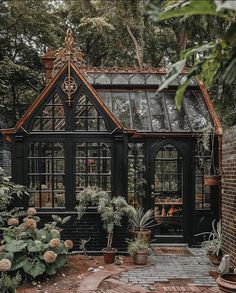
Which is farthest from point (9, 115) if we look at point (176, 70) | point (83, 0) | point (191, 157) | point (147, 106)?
point (176, 70)

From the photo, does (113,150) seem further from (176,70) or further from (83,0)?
(83,0)

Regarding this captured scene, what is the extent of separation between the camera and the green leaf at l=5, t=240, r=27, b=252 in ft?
18.5

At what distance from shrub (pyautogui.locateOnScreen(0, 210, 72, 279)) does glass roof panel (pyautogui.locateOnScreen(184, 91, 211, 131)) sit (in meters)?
3.97

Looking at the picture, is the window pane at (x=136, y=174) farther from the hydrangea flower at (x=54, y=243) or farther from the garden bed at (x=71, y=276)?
the hydrangea flower at (x=54, y=243)

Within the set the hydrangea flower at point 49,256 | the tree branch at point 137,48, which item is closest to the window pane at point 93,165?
the hydrangea flower at point 49,256

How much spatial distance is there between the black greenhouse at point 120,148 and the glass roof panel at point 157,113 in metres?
0.02

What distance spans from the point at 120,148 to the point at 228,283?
3.75 m

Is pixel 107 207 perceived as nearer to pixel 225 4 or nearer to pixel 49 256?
pixel 49 256

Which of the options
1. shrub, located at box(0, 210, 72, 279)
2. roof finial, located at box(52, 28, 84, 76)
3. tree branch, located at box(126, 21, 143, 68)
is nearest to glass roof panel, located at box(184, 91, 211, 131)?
roof finial, located at box(52, 28, 84, 76)

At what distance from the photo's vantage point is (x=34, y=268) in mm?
5543

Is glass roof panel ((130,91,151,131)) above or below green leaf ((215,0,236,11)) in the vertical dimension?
above

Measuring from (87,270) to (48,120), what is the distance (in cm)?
303

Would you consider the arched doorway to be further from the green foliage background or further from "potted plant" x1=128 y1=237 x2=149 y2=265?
the green foliage background

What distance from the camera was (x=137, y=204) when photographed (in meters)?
8.23
